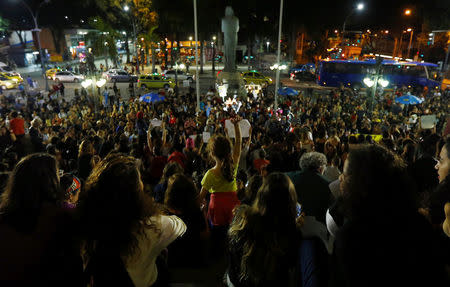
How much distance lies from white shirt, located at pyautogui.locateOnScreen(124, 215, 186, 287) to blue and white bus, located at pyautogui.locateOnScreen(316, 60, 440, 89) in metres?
29.1

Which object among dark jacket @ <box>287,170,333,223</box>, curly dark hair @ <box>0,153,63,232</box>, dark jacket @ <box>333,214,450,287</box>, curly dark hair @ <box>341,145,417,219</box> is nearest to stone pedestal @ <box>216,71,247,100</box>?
dark jacket @ <box>287,170,333,223</box>

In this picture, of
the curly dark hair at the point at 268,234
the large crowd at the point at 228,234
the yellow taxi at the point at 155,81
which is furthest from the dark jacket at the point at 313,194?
the yellow taxi at the point at 155,81

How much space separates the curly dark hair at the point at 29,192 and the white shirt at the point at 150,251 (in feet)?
2.04

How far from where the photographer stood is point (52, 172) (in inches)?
79.2

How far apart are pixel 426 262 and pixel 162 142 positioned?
568cm

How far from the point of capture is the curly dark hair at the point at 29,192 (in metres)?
1.73

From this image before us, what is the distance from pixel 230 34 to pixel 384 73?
18012mm

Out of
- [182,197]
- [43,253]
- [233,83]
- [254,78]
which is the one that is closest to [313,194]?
[182,197]

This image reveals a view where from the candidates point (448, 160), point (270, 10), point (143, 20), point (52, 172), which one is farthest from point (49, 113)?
point (270, 10)

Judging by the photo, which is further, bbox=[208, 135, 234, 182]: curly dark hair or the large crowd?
bbox=[208, 135, 234, 182]: curly dark hair

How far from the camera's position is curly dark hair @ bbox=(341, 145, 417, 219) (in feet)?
4.96

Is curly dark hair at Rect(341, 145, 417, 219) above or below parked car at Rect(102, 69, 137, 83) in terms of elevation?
above

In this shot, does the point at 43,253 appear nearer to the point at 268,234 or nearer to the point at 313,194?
the point at 268,234

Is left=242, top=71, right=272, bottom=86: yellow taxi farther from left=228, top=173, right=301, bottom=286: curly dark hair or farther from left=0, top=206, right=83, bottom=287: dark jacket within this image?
left=0, top=206, right=83, bottom=287: dark jacket
